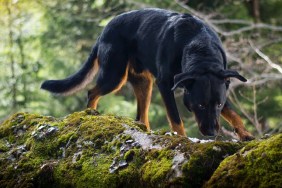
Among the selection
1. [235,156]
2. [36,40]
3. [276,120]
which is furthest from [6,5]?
[235,156]

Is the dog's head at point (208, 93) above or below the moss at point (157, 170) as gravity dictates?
below

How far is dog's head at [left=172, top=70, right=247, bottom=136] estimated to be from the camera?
18.4 ft

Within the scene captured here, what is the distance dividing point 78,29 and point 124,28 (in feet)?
32.7

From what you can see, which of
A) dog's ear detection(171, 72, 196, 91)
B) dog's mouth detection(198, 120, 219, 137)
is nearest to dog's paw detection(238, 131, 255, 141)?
dog's mouth detection(198, 120, 219, 137)

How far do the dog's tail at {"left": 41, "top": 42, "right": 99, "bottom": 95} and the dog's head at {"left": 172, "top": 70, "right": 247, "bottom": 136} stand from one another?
2.05 metres

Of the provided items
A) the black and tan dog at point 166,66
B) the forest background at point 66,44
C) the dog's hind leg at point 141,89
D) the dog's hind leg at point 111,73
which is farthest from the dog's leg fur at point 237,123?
the forest background at point 66,44

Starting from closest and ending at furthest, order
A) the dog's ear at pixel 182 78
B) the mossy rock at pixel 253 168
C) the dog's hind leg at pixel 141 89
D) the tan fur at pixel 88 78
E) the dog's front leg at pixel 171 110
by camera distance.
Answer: the mossy rock at pixel 253 168
the dog's ear at pixel 182 78
the dog's front leg at pixel 171 110
the dog's hind leg at pixel 141 89
the tan fur at pixel 88 78

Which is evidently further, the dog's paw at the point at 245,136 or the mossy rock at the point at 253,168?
the dog's paw at the point at 245,136

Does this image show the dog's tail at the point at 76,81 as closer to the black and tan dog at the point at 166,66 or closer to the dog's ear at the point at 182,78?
the black and tan dog at the point at 166,66

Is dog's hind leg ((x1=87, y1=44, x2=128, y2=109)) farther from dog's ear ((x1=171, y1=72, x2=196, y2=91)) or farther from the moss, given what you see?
the moss

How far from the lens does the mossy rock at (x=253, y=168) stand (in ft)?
9.73

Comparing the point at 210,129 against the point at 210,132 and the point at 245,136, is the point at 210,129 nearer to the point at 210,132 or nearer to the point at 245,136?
the point at 210,132

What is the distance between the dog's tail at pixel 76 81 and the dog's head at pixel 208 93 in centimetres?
205

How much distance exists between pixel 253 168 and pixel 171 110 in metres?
3.25
